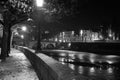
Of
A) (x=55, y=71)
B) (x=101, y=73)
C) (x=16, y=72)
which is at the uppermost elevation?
(x=55, y=71)

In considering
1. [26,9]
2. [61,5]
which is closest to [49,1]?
[61,5]

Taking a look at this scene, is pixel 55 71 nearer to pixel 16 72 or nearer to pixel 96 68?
pixel 16 72

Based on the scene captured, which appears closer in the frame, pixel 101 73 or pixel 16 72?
pixel 16 72

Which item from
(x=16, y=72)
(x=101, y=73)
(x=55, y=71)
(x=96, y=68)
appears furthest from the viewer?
(x=96, y=68)

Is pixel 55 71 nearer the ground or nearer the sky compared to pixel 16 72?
nearer the sky

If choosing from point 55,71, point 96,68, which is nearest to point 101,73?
point 96,68

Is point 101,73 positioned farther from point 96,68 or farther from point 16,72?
point 16,72

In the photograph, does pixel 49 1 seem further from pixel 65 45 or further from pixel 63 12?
pixel 65 45

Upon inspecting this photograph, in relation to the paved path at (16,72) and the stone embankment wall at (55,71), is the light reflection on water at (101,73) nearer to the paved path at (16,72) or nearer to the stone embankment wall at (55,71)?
the paved path at (16,72)

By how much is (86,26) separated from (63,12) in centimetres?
3364

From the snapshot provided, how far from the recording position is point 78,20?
46.8 meters

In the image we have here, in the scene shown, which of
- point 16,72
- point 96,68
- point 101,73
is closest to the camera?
point 16,72

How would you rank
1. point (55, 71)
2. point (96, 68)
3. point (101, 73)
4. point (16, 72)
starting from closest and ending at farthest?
point (55, 71)
point (16, 72)
point (101, 73)
point (96, 68)

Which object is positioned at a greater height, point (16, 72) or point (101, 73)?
point (16, 72)
